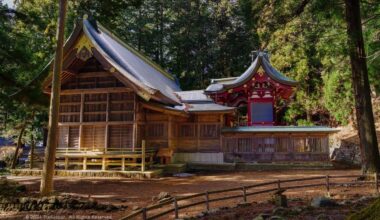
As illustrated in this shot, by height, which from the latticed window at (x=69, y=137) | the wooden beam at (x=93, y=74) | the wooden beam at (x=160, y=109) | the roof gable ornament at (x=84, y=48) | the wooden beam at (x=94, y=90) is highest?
the roof gable ornament at (x=84, y=48)

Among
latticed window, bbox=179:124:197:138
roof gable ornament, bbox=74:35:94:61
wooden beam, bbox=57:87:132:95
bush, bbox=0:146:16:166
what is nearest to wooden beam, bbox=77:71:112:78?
wooden beam, bbox=57:87:132:95

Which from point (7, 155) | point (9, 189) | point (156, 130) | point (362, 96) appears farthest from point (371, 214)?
point (7, 155)

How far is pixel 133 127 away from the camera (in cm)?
1625

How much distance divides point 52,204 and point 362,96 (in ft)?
33.4

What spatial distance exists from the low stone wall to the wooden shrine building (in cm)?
653

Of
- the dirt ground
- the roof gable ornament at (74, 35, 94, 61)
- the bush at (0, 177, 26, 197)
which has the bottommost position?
the dirt ground

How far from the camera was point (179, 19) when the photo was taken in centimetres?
3672

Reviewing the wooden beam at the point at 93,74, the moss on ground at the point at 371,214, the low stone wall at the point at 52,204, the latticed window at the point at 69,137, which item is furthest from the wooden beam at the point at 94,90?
the moss on ground at the point at 371,214

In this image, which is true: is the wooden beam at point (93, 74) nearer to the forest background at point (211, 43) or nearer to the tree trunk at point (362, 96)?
the forest background at point (211, 43)

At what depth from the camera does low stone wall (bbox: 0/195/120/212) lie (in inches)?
327

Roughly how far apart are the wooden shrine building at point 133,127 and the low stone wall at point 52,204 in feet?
21.4

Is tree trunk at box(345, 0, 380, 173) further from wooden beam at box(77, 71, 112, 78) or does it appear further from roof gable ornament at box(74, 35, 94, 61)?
roof gable ornament at box(74, 35, 94, 61)

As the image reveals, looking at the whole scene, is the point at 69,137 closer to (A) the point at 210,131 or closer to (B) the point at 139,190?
(B) the point at 139,190

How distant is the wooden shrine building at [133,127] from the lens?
16.0 metres
